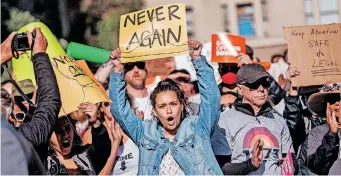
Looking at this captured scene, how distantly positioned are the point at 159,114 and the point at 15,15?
10114 millimetres

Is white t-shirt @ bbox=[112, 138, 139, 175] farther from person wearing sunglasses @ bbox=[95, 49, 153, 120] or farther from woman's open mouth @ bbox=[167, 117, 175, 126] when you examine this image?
woman's open mouth @ bbox=[167, 117, 175, 126]

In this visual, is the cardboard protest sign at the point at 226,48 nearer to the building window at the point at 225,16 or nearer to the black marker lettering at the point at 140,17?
the black marker lettering at the point at 140,17

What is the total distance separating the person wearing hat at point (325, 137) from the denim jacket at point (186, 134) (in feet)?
3.36

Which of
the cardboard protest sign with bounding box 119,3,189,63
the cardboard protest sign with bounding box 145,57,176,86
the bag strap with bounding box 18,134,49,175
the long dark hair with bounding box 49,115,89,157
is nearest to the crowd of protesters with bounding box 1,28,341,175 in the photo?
the long dark hair with bounding box 49,115,89,157

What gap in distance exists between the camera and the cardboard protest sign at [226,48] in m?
8.27

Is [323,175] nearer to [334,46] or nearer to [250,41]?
[334,46]

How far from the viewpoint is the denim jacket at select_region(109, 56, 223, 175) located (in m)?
5.68

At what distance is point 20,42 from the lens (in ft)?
16.9

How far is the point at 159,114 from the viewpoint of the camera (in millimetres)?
5848

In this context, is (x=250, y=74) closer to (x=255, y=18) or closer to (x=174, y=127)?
(x=174, y=127)

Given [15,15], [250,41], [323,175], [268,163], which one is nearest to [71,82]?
[268,163]

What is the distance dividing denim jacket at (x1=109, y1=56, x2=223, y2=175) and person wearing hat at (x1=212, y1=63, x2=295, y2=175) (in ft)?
1.83

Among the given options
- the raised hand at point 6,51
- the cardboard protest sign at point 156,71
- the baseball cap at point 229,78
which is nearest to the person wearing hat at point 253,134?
the baseball cap at point 229,78

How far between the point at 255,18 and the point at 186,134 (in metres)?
25.0
